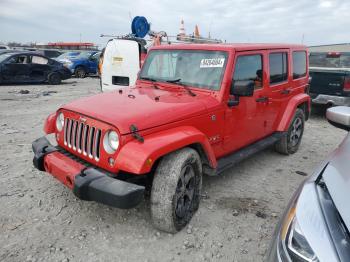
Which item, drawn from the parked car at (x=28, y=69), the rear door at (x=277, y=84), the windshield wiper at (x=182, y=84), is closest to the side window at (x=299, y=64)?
the rear door at (x=277, y=84)

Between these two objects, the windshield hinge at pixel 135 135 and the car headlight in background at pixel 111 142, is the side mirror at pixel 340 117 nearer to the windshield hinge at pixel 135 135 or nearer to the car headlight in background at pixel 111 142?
the windshield hinge at pixel 135 135

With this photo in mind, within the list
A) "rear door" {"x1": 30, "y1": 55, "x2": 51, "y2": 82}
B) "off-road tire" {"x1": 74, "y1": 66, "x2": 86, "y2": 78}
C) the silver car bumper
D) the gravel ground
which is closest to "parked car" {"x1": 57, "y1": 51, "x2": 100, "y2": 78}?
"off-road tire" {"x1": 74, "y1": 66, "x2": 86, "y2": 78}

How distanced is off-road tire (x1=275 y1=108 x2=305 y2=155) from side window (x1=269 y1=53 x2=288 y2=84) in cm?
84

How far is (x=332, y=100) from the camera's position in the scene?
24.7ft

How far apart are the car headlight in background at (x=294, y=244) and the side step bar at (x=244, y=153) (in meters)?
1.92

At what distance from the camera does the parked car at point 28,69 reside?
41.6 ft

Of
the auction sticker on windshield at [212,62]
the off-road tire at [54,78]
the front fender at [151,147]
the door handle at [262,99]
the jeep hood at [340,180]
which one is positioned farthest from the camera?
the off-road tire at [54,78]

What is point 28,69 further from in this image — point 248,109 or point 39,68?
point 248,109

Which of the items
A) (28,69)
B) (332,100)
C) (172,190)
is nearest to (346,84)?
(332,100)

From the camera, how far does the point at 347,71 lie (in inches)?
286

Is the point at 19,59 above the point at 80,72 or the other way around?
above

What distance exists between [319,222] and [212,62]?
2.60m

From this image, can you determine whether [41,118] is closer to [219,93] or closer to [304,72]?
[219,93]

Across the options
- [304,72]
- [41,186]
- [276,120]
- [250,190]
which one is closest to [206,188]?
[250,190]
